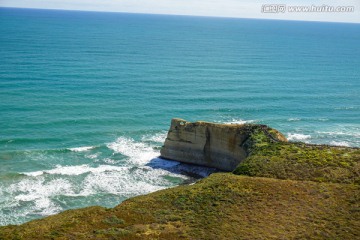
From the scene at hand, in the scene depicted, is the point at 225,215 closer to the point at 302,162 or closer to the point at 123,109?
the point at 302,162

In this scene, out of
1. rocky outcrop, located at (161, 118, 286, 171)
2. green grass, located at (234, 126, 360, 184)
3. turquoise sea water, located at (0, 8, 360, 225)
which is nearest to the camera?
green grass, located at (234, 126, 360, 184)

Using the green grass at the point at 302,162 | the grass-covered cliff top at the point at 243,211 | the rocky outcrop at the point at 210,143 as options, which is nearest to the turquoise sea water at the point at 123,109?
the rocky outcrop at the point at 210,143

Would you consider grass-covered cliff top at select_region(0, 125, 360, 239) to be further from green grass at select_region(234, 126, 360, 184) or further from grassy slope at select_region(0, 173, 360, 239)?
green grass at select_region(234, 126, 360, 184)

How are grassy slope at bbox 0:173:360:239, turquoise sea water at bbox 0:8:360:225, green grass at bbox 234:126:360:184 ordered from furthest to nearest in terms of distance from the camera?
turquoise sea water at bbox 0:8:360:225, green grass at bbox 234:126:360:184, grassy slope at bbox 0:173:360:239

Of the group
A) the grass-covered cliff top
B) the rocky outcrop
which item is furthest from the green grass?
the rocky outcrop

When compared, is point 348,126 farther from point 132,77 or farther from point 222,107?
point 132,77

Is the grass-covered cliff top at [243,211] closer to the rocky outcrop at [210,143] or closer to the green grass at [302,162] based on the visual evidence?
the green grass at [302,162]

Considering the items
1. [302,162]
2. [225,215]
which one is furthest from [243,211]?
[302,162]

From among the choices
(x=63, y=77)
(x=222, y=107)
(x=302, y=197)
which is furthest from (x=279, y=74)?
(x=302, y=197)

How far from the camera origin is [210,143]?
6247 centimetres

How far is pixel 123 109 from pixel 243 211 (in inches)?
1994

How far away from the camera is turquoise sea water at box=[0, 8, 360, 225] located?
58219 mm

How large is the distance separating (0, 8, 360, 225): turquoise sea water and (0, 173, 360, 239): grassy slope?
13517 millimetres

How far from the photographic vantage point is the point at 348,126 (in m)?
83.3
